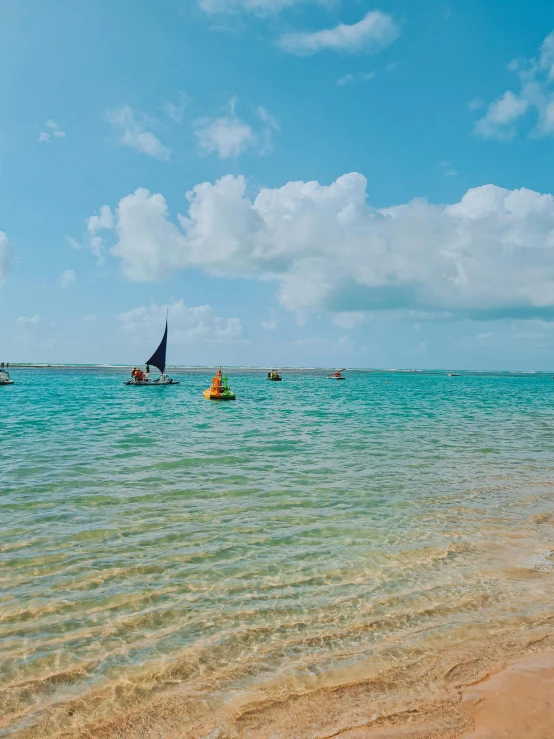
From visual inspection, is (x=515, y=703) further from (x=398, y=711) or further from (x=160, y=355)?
(x=160, y=355)

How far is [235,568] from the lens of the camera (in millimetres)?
7992

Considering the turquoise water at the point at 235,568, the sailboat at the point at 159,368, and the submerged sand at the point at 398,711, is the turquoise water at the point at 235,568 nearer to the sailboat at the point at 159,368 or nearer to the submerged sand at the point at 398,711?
the submerged sand at the point at 398,711

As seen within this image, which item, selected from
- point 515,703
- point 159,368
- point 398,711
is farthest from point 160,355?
point 515,703

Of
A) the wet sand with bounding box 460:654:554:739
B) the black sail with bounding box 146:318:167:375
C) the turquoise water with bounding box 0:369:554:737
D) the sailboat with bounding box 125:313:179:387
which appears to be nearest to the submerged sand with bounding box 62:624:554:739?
the wet sand with bounding box 460:654:554:739

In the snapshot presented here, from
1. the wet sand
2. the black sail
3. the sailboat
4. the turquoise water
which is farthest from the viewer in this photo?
the sailboat

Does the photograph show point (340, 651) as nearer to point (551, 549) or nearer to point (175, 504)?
point (551, 549)

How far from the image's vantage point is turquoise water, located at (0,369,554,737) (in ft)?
17.1

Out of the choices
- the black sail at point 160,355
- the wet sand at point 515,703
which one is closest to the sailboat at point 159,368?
the black sail at point 160,355

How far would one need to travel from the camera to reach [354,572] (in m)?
Answer: 7.95

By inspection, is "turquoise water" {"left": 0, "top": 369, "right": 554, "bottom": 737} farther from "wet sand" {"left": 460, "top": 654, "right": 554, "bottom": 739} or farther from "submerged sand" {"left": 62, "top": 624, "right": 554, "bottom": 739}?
"wet sand" {"left": 460, "top": 654, "right": 554, "bottom": 739}

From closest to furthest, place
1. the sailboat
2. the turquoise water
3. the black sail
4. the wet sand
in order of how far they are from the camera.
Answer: the wet sand < the turquoise water < the black sail < the sailboat

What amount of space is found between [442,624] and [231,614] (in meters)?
2.91

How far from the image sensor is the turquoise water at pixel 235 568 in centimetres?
521

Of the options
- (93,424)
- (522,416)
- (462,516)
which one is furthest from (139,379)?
(462,516)
